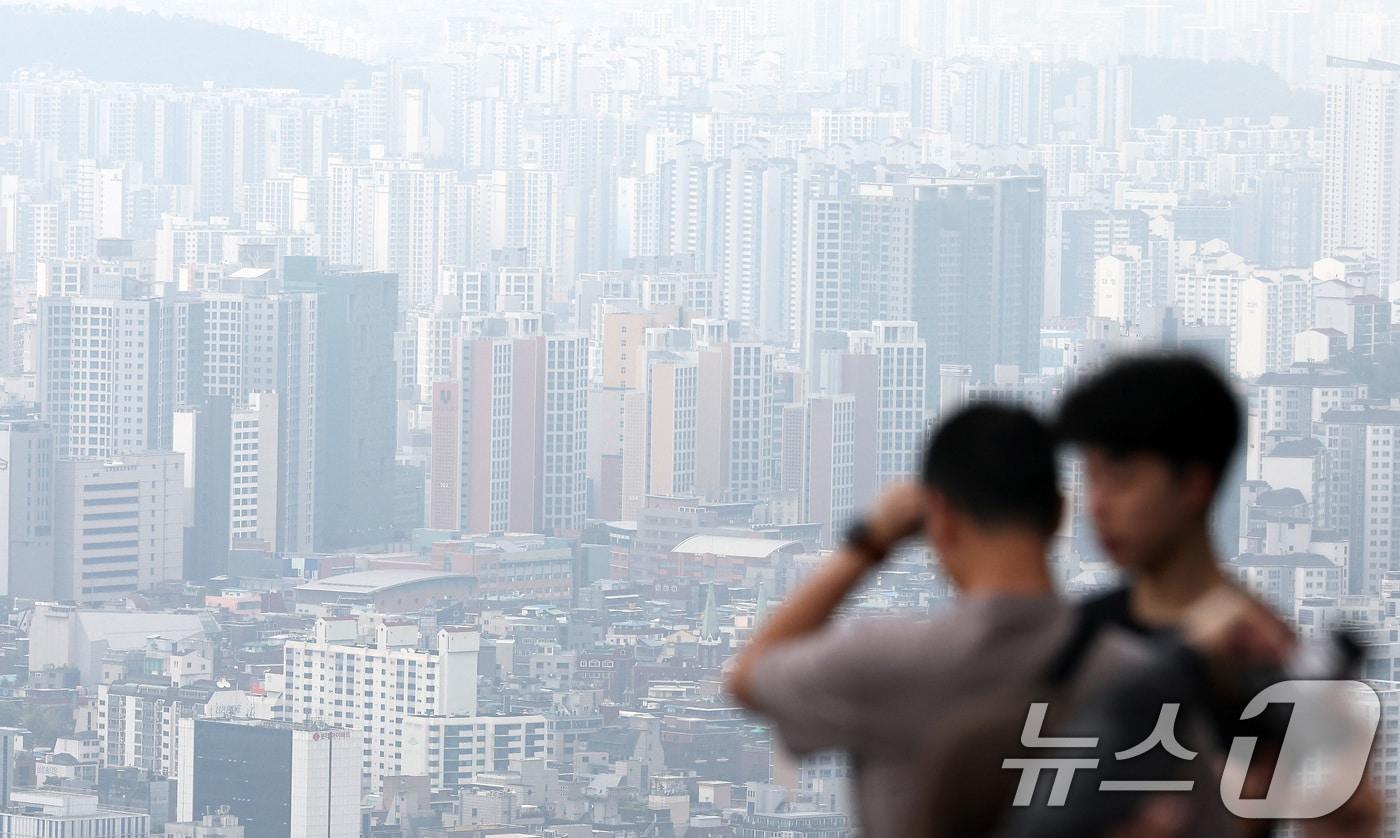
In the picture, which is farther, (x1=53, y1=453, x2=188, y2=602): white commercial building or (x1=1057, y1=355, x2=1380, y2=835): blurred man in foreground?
(x1=53, y1=453, x2=188, y2=602): white commercial building

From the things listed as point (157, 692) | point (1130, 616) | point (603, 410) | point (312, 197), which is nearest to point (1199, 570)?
point (1130, 616)

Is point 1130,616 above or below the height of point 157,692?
above

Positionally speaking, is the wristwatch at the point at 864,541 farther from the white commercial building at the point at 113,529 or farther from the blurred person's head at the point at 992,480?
the white commercial building at the point at 113,529

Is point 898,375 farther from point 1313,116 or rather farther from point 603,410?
point 1313,116

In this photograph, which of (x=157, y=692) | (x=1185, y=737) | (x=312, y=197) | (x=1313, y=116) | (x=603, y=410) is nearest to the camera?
(x=1185, y=737)

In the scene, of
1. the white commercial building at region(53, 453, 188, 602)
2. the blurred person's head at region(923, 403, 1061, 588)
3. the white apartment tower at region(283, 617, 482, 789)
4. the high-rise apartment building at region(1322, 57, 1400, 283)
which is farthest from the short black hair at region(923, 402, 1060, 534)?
the high-rise apartment building at region(1322, 57, 1400, 283)

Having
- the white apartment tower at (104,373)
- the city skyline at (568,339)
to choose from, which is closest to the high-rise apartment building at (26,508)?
the city skyline at (568,339)

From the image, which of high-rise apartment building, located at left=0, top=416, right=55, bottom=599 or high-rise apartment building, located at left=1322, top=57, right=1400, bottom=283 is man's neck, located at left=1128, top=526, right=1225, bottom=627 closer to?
high-rise apartment building, located at left=0, top=416, right=55, bottom=599

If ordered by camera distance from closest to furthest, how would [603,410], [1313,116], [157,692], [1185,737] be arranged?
1. [1185,737]
2. [157,692]
3. [603,410]
4. [1313,116]
